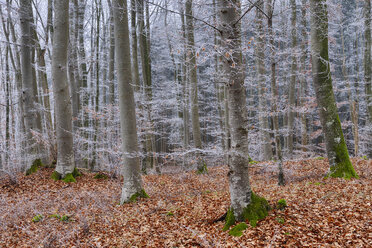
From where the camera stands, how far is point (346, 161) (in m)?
6.63

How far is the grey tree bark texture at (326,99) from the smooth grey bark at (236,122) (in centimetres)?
382

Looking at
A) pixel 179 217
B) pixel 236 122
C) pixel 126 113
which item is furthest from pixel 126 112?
pixel 236 122

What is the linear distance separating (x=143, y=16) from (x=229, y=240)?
12255 mm

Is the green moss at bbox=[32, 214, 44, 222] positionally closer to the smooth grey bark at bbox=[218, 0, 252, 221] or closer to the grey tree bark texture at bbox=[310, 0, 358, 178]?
the smooth grey bark at bbox=[218, 0, 252, 221]

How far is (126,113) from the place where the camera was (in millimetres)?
6676

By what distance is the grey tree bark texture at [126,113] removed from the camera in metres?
6.65

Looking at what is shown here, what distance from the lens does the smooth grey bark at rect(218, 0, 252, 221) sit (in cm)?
414

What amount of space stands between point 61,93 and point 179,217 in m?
6.50

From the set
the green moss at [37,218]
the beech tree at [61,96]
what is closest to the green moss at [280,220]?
the green moss at [37,218]

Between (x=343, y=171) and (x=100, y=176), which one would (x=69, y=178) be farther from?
(x=343, y=171)

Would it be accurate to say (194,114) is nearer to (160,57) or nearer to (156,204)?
(156,204)

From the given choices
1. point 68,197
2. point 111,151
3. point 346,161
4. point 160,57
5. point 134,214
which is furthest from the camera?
point 160,57

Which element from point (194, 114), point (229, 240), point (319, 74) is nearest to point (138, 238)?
point (229, 240)

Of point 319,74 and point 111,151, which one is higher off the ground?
point 319,74
